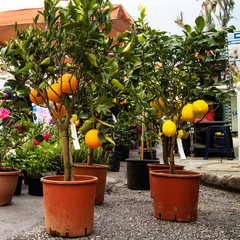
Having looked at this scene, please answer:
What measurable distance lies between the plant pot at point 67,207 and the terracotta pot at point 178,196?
634mm

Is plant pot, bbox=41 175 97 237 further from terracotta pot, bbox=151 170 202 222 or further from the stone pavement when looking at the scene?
terracotta pot, bbox=151 170 202 222

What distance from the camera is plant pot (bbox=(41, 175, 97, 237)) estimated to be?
5.44ft

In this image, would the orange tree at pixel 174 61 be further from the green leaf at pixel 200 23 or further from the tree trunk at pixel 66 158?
the tree trunk at pixel 66 158

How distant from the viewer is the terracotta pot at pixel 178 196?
2.03m

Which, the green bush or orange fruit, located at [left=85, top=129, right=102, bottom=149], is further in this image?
the green bush

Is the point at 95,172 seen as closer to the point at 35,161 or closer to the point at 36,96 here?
the point at 35,161

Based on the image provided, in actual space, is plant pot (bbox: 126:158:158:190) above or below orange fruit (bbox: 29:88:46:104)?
below

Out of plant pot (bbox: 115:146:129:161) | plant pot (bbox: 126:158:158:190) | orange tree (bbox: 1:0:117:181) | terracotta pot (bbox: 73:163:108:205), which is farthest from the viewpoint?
plant pot (bbox: 115:146:129:161)

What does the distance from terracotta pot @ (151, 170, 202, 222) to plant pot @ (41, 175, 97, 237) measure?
63 cm

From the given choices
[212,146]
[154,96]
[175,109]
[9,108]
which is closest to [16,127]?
[9,108]

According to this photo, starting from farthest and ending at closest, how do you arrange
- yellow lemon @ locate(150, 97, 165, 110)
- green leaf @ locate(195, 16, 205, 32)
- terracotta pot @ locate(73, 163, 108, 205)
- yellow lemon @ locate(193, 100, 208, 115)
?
terracotta pot @ locate(73, 163, 108, 205)
yellow lemon @ locate(150, 97, 165, 110)
yellow lemon @ locate(193, 100, 208, 115)
green leaf @ locate(195, 16, 205, 32)

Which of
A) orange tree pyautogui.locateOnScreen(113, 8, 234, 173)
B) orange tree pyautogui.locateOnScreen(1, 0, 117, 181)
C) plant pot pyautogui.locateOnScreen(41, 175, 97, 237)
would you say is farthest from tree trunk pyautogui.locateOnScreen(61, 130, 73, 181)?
orange tree pyautogui.locateOnScreen(113, 8, 234, 173)

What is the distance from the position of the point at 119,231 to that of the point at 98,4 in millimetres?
1354

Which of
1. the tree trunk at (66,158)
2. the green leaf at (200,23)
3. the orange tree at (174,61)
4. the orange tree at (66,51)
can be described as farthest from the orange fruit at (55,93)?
the green leaf at (200,23)
